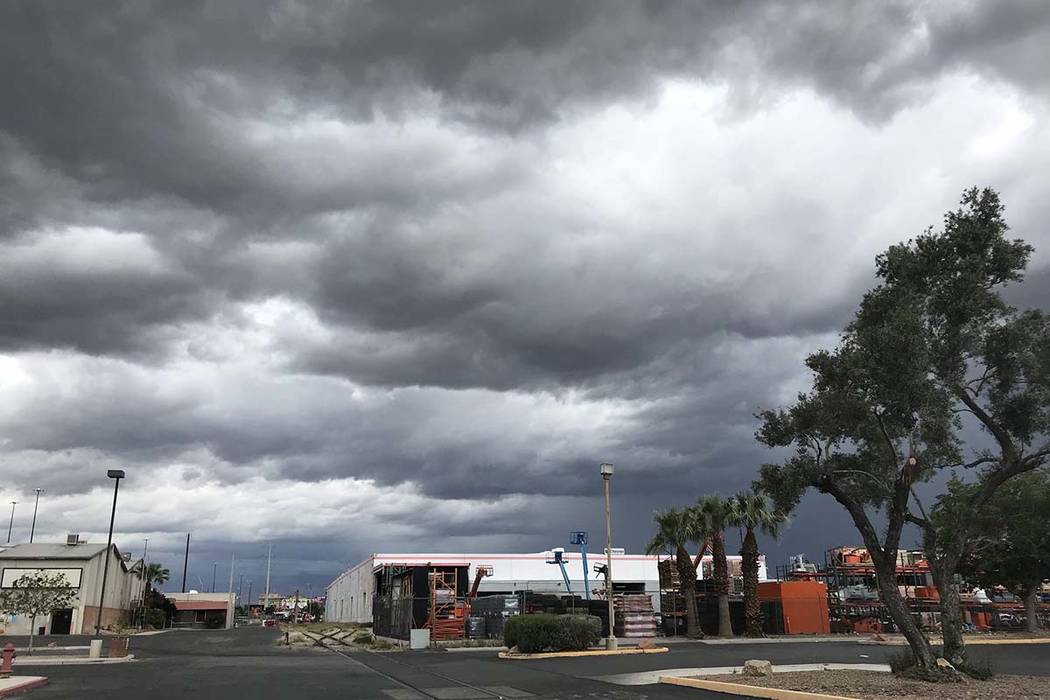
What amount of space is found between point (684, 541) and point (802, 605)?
10180 millimetres

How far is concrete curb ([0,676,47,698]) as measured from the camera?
2001 cm

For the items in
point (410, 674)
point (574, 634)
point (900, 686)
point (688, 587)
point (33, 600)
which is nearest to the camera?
point (900, 686)

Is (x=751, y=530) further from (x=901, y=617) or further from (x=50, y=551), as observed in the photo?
(x=50, y=551)

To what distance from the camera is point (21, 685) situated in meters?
21.0

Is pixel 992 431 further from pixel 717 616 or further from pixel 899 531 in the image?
pixel 717 616

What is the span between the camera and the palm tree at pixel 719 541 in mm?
47406

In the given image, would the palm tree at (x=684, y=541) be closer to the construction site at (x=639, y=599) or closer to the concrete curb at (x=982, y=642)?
the construction site at (x=639, y=599)

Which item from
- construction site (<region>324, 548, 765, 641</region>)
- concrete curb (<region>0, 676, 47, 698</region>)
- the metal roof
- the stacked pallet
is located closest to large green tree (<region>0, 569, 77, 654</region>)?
construction site (<region>324, 548, 765, 641</region>)

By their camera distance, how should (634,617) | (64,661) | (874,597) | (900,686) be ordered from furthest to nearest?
(874,597) → (634,617) → (64,661) → (900,686)

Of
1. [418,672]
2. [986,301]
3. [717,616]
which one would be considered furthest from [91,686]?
[717,616]

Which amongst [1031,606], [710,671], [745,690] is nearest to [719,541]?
[1031,606]

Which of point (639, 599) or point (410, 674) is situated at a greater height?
point (639, 599)

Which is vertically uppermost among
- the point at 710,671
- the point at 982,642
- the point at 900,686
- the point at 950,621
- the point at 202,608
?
the point at 950,621

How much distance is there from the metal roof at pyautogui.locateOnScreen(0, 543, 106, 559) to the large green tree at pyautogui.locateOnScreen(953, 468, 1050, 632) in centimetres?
7010
